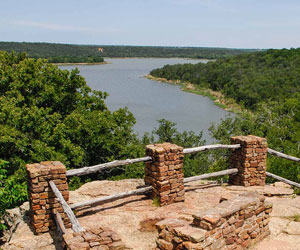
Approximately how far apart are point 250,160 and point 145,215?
3300 millimetres

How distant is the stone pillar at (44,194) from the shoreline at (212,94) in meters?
32.6

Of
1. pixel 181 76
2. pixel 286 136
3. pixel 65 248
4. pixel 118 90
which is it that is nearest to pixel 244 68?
pixel 181 76

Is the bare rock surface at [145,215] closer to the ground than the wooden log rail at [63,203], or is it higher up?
closer to the ground

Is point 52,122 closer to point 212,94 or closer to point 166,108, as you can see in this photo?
point 166,108

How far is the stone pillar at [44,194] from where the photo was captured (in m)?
5.91

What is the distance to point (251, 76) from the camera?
60.1 metres

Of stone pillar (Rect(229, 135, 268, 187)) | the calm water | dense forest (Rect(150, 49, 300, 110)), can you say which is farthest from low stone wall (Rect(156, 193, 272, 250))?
dense forest (Rect(150, 49, 300, 110))

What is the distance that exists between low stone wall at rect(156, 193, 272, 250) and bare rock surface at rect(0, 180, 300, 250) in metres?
0.32

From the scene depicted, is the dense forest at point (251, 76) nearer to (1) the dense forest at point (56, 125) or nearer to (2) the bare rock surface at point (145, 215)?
(1) the dense forest at point (56, 125)

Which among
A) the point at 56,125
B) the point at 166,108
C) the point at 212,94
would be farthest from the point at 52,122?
the point at 212,94

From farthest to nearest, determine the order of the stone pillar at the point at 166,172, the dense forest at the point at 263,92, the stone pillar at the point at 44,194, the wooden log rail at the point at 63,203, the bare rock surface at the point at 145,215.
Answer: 1. the dense forest at the point at 263,92
2. the stone pillar at the point at 166,172
3. the stone pillar at the point at 44,194
4. the bare rock surface at the point at 145,215
5. the wooden log rail at the point at 63,203

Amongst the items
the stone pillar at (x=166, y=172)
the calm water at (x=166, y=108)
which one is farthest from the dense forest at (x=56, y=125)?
the calm water at (x=166, y=108)

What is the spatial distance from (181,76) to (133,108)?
39.2m

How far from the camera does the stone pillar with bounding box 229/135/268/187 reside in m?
8.36
